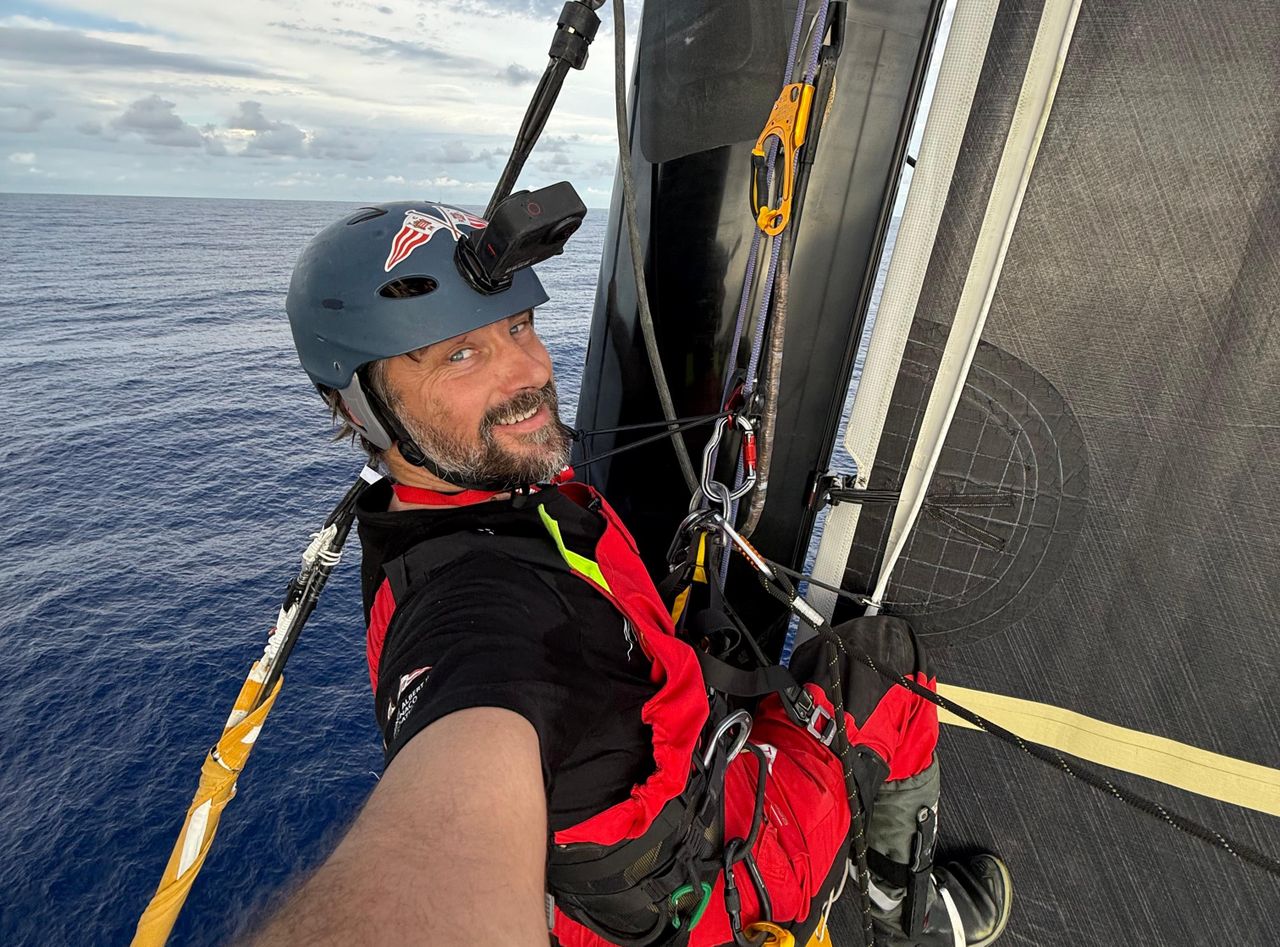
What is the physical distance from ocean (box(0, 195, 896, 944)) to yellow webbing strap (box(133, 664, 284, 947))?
194 inches

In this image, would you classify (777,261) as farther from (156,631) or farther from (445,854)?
(156,631)

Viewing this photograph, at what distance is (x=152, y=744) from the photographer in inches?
374

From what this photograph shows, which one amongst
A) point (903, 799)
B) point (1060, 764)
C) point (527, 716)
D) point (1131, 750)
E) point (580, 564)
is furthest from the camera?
point (903, 799)

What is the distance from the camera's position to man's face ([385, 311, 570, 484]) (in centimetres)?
162

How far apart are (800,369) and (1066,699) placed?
118 centimetres

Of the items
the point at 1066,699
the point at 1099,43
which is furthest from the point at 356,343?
the point at 1066,699

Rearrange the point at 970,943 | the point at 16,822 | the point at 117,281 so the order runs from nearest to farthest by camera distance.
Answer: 1. the point at 970,943
2. the point at 16,822
3. the point at 117,281

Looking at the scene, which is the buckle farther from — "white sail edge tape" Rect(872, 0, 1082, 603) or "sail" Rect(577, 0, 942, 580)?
"sail" Rect(577, 0, 942, 580)

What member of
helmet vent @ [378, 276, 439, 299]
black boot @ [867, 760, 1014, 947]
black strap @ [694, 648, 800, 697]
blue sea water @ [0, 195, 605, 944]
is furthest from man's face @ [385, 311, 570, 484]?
blue sea water @ [0, 195, 605, 944]

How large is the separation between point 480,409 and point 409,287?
336mm

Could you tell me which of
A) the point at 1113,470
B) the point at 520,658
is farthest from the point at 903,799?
the point at 520,658

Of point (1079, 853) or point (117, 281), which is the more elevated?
point (1079, 853)

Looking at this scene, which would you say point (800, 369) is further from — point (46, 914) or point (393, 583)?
point (46, 914)

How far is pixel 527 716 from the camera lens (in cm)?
99
